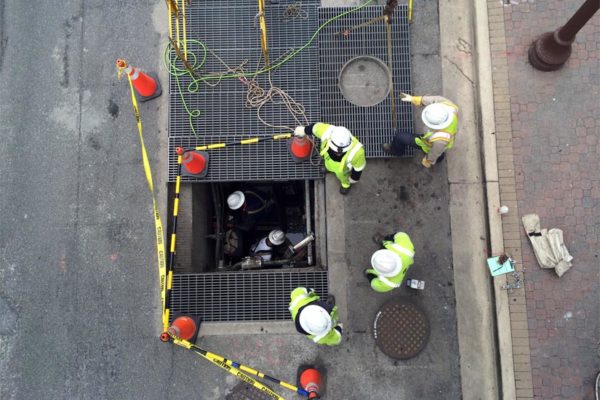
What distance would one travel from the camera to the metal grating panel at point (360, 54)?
6.40 meters

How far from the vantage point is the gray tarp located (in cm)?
586

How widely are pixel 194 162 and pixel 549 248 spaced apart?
5.28 m

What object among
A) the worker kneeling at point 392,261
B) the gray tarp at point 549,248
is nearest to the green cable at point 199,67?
the worker kneeling at point 392,261

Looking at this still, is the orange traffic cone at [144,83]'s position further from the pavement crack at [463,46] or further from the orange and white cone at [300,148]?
the pavement crack at [463,46]

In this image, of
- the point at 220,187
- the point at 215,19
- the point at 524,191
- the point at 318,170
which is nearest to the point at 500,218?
the point at 524,191

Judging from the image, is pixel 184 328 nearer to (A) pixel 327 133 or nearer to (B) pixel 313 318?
(B) pixel 313 318

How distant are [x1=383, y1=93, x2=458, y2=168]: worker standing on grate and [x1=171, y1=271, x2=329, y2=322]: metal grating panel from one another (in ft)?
7.27

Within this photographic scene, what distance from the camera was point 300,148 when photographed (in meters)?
6.05

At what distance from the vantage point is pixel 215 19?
671 cm

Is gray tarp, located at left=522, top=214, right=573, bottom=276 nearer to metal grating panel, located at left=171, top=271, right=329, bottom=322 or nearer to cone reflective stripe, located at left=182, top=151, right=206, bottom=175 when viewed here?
metal grating panel, located at left=171, top=271, right=329, bottom=322

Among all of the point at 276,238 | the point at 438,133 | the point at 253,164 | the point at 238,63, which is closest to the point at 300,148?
the point at 253,164

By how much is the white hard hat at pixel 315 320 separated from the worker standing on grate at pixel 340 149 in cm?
181

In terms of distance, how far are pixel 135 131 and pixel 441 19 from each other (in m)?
5.19

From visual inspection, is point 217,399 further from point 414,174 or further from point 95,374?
point 414,174
